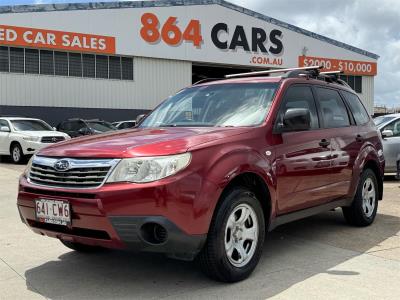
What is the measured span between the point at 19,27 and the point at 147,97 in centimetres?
789

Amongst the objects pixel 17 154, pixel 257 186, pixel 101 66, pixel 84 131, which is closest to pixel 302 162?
pixel 257 186

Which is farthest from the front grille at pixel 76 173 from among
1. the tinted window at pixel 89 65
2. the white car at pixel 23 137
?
the tinted window at pixel 89 65

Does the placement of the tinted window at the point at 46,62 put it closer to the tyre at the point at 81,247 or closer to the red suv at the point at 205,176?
the red suv at the point at 205,176

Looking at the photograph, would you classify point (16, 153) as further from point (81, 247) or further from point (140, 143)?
point (140, 143)

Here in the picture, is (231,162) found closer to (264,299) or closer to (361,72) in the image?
(264,299)

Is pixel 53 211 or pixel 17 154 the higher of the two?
pixel 53 211

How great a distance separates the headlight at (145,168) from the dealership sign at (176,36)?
23609 mm

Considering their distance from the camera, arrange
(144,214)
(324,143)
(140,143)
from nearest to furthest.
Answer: (144,214) → (140,143) → (324,143)

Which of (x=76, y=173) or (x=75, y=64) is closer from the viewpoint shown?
(x=76, y=173)

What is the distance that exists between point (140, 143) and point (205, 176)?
592 mm

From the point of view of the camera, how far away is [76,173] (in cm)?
401

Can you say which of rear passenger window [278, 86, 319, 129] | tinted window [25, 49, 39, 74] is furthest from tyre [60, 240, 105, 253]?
tinted window [25, 49, 39, 74]

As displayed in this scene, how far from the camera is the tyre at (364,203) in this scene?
249 inches

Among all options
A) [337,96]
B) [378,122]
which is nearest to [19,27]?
[378,122]
